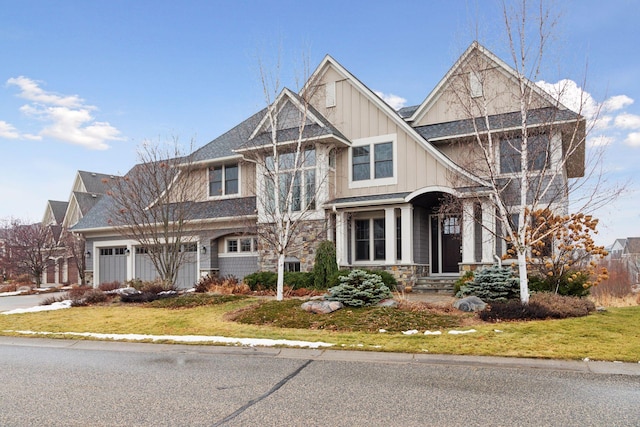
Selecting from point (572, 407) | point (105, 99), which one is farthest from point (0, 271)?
point (572, 407)

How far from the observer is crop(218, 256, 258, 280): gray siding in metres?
21.0

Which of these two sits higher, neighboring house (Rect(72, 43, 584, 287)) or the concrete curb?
neighboring house (Rect(72, 43, 584, 287))

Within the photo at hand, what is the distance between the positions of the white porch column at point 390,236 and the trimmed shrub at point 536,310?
262 inches

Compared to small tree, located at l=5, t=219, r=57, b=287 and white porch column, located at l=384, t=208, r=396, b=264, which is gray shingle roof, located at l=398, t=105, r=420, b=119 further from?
small tree, located at l=5, t=219, r=57, b=287

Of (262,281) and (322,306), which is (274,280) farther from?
(322,306)

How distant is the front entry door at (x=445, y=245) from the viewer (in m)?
18.5

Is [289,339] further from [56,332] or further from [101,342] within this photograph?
[56,332]

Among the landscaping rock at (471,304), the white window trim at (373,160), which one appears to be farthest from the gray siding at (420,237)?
the landscaping rock at (471,304)

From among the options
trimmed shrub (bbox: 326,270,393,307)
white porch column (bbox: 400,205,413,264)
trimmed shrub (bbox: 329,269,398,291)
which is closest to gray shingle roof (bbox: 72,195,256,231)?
trimmed shrub (bbox: 329,269,398,291)

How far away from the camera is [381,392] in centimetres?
586

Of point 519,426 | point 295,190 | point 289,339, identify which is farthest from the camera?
point 295,190

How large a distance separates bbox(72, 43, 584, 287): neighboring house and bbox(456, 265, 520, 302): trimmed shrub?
3.54 metres

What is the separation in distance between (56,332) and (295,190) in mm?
9956

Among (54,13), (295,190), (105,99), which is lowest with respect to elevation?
(295,190)
